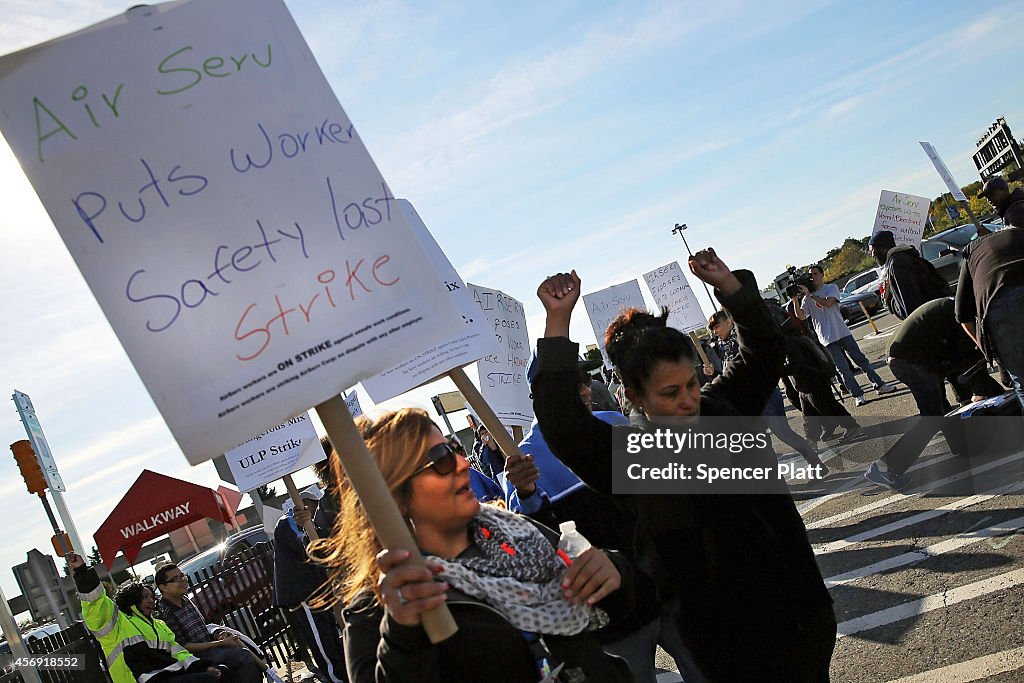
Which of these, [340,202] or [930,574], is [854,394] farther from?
[340,202]

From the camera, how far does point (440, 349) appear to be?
446 cm

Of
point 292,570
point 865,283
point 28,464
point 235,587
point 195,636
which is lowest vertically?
point 865,283

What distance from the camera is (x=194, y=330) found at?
196 cm

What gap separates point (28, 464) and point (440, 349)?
9109mm

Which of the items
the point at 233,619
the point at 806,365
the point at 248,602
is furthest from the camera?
the point at 248,602

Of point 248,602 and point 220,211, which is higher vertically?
point 220,211

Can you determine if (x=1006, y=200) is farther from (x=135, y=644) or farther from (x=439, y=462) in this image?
(x=135, y=644)

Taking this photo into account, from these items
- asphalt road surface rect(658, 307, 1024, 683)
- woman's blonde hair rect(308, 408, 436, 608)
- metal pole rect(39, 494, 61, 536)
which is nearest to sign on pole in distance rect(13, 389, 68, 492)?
metal pole rect(39, 494, 61, 536)

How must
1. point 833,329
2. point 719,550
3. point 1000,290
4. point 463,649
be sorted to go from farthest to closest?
point 833,329, point 1000,290, point 719,550, point 463,649

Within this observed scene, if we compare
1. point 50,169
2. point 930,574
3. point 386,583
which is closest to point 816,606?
point 386,583

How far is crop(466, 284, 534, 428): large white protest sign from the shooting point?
213 inches

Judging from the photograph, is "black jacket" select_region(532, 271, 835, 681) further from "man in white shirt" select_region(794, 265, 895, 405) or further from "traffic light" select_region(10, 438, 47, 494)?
"traffic light" select_region(10, 438, 47, 494)

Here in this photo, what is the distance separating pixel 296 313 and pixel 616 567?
1069 mm

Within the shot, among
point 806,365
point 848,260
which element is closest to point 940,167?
point 806,365
